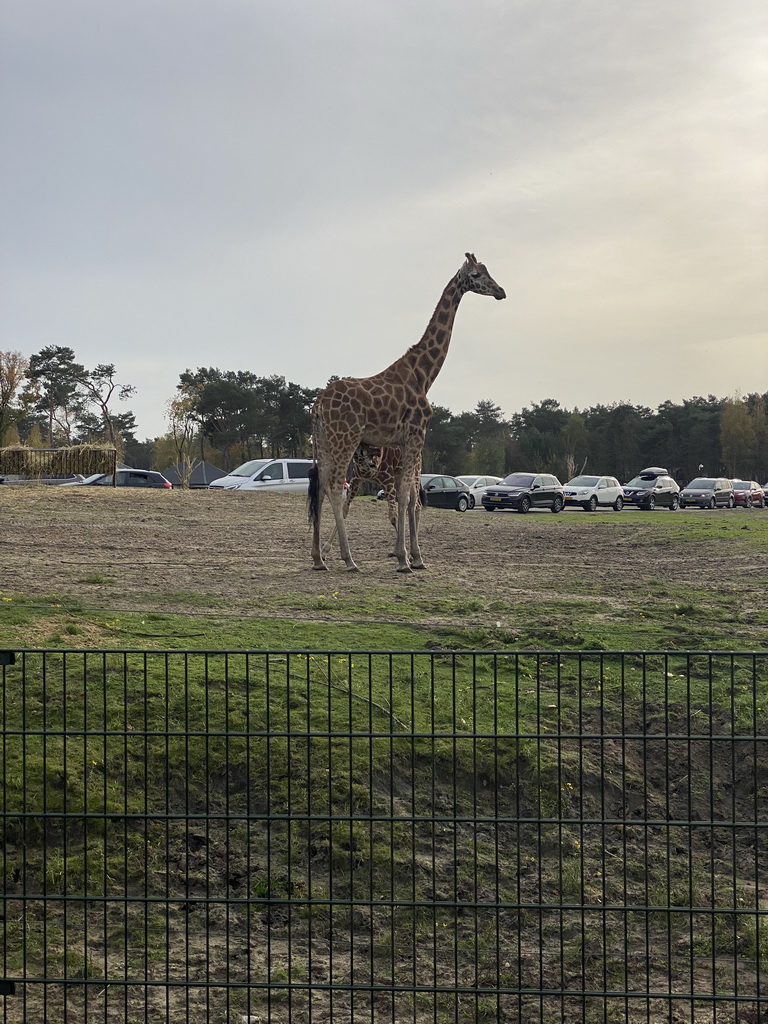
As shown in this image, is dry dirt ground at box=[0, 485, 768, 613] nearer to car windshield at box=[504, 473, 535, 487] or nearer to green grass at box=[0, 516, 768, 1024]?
green grass at box=[0, 516, 768, 1024]

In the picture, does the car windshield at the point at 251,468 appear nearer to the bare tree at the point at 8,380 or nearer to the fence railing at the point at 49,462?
the fence railing at the point at 49,462

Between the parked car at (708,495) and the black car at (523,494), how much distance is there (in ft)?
40.9

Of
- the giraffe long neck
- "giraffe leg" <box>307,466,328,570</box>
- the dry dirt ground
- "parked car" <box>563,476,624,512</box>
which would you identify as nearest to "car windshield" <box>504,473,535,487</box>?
"parked car" <box>563,476,624,512</box>

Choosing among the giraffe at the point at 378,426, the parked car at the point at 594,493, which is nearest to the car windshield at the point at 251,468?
the parked car at the point at 594,493

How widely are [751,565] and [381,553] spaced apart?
593 cm

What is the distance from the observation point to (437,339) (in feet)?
57.1

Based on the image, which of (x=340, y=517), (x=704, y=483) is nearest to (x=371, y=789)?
(x=340, y=517)

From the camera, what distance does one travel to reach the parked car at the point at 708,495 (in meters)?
52.6

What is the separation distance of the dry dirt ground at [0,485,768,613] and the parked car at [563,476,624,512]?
54.2ft

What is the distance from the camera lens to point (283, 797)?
6770 millimetres

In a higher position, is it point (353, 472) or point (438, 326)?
point (438, 326)

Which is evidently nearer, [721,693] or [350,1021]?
[350,1021]

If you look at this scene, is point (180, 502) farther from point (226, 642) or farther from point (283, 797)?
point (283, 797)

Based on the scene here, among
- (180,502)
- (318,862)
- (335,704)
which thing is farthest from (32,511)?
(318,862)
